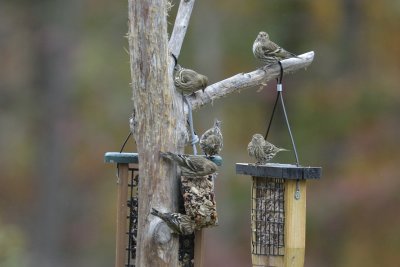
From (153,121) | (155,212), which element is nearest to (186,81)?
(153,121)

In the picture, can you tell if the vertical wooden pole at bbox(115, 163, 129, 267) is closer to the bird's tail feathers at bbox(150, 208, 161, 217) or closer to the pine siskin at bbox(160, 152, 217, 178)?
the bird's tail feathers at bbox(150, 208, 161, 217)

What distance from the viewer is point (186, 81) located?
904 cm

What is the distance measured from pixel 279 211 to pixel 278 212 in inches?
0.5

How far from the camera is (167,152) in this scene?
→ 8.95m

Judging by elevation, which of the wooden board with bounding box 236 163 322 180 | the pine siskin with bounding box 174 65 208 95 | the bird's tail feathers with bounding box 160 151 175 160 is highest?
the pine siskin with bounding box 174 65 208 95

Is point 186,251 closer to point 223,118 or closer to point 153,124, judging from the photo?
point 153,124

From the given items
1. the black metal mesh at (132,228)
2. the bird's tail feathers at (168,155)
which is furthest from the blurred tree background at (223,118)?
the bird's tail feathers at (168,155)

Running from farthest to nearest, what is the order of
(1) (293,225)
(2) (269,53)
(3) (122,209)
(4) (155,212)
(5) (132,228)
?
(2) (269,53) → (5) (132,228) → (3) (122,209) → (1) (293,225) → (4) (155,212)

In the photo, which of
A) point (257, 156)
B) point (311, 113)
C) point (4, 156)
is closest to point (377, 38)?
point (311, 113)

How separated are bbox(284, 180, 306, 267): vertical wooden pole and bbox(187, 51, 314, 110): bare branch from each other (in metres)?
0.96

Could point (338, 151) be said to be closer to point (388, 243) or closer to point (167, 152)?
point (388, 243)

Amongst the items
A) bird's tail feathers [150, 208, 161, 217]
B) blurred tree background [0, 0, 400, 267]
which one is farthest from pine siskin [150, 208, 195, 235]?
blurred tree background [0, 0, 400, 267]

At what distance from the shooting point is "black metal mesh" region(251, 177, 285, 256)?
30.6 ft

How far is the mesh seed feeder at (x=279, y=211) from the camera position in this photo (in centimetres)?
909
